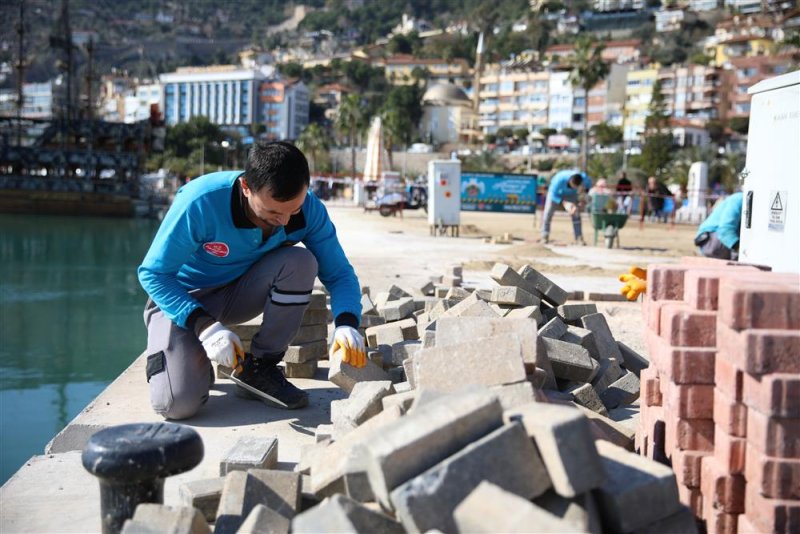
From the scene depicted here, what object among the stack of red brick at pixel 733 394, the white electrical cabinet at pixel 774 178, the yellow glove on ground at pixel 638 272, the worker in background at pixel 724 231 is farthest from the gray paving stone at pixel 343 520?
the worker in background at pixel 724 231

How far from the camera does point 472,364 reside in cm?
314

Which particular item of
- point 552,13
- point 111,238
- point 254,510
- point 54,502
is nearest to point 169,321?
point 54,502

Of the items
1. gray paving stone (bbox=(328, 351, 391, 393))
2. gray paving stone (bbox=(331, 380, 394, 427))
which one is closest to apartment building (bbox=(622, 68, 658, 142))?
gray paving stone (bbox=(328, 351, 391, 393))

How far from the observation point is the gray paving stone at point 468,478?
7.52 feet

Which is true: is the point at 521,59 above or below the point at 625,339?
above

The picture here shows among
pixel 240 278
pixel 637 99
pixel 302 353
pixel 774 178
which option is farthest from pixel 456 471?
pixel 637 99

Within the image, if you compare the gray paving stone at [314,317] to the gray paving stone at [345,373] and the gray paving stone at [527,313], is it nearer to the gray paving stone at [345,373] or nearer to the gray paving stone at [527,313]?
the gray paving stone at [345,373]

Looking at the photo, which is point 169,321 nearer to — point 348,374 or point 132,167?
point 348,374

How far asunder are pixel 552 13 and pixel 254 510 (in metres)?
183

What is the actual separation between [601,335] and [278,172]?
2.68 metres

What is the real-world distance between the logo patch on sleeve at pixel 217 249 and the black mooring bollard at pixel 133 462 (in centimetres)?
164

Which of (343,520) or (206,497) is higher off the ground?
(343,520)

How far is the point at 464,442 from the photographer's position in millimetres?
2436

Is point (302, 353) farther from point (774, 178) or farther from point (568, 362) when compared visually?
point (774, 178)
